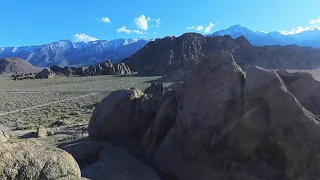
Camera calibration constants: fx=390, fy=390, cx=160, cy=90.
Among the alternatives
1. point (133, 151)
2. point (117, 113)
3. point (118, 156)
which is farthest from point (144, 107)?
point (118, 156)

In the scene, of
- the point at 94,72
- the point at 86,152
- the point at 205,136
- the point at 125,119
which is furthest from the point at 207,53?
the point at 205,136

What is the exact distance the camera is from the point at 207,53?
123688 millimetres

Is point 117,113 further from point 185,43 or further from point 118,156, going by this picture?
point 185,43

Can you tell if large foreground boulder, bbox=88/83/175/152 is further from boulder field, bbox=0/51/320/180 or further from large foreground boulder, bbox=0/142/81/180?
large foreground boulder, bbox=0/142/81/180

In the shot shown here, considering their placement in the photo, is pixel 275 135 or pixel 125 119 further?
pixel 125 119

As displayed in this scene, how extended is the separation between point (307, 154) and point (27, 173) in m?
5.56

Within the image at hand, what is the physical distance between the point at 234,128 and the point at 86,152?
15.0ft

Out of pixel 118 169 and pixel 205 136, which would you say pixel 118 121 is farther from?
pixel 205 136

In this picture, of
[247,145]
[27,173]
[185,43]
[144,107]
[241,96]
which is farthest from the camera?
[185,43]

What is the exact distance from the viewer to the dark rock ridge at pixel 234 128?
27.5 ft

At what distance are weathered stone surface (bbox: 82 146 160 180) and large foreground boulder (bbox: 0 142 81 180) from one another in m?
3.25

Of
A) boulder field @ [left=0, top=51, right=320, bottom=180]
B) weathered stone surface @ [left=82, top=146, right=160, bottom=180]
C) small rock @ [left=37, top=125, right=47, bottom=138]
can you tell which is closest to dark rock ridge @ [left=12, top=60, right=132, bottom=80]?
small rock @ [left=37, top=125, right=47, bottom=138]

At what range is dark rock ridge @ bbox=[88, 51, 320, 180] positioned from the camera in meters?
8.38

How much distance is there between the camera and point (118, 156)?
10.6m
